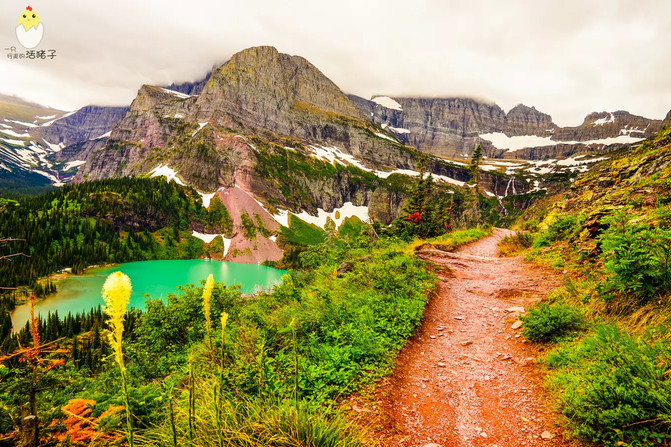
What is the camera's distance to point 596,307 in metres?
6.65

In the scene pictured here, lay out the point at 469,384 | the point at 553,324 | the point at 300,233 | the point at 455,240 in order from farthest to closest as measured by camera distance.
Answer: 1. the point at 300,233
2. the point at 455,240
3. the point at 553,324
4. the point at 469,384

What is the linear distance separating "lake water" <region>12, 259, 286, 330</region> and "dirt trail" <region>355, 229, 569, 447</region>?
44175mm

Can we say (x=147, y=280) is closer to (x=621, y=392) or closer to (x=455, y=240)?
(x=455, y=240)

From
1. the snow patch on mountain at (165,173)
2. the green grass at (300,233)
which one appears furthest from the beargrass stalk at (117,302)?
the snow patch on mountain at (165,173)

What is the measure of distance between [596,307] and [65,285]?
112583 millimetres

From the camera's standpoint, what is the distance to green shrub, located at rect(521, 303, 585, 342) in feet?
20.9

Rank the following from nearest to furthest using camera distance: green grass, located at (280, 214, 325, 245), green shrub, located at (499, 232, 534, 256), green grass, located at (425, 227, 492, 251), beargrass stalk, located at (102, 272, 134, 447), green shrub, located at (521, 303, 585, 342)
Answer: beargrass stalk, located at (102, 272, 134, 447), green shrub, located at (521, 303, 585, 342), green shrub, located at (499, 232, 534, 256), green grass, located at (425, 227, 492, 251), green grass, located at (280, 214, 325, 245)

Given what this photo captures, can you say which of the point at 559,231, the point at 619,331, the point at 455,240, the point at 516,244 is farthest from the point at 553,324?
the point at 455,240

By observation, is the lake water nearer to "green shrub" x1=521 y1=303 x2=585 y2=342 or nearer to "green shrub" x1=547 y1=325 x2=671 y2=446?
"green shrub" x1=521 y1=303 x2=585 y2=342

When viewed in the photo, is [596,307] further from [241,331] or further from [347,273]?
[241,331]

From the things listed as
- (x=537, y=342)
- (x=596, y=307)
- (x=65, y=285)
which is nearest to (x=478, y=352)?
(x=537, y=342)

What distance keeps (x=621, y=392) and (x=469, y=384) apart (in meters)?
2.33

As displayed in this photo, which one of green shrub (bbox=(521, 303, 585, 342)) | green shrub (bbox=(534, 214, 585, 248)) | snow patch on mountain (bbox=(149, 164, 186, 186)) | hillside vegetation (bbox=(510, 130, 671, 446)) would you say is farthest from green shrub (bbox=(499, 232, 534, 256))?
snow patch on mountain (bbox=(149, 164, 186, 186))

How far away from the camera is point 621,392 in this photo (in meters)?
3.76
